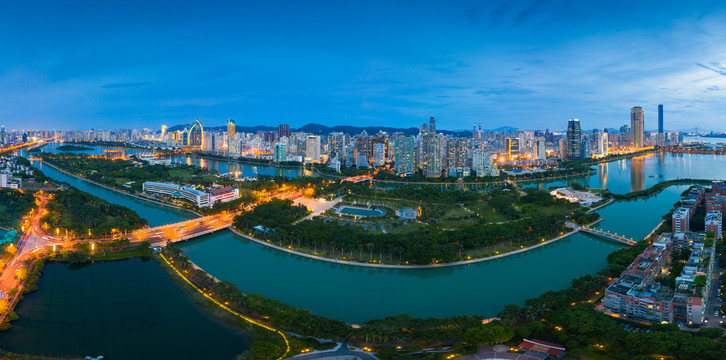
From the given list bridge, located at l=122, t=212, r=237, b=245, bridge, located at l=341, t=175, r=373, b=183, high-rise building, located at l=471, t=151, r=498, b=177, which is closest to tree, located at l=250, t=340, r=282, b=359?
bridge, located at l=122, t=212, r=237, b=245

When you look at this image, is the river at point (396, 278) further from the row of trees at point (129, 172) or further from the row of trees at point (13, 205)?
the row of trees at point (129, 172)

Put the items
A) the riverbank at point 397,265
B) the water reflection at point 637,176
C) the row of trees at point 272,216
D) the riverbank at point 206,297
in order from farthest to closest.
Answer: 1. the water reflection at point 637,176
2. the row of trees at point 272,216
3. the riverbank at point 397,265
4. the riverbank at point 206,297

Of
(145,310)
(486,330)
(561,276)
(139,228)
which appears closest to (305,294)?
(145,310)

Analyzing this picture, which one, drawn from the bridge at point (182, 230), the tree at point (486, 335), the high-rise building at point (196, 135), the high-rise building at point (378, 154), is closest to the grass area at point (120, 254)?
the bridge at point (182, 230)

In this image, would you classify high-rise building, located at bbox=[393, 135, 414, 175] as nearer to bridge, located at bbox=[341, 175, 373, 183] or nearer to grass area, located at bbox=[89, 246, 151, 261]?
bridge, located at bbox=[341, 175, 373, 183]

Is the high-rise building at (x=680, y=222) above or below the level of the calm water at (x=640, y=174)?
below

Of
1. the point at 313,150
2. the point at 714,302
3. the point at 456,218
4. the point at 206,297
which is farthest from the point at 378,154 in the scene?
the point at 714,302

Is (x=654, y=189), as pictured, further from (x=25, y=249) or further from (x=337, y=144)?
(x=25, y=249)
